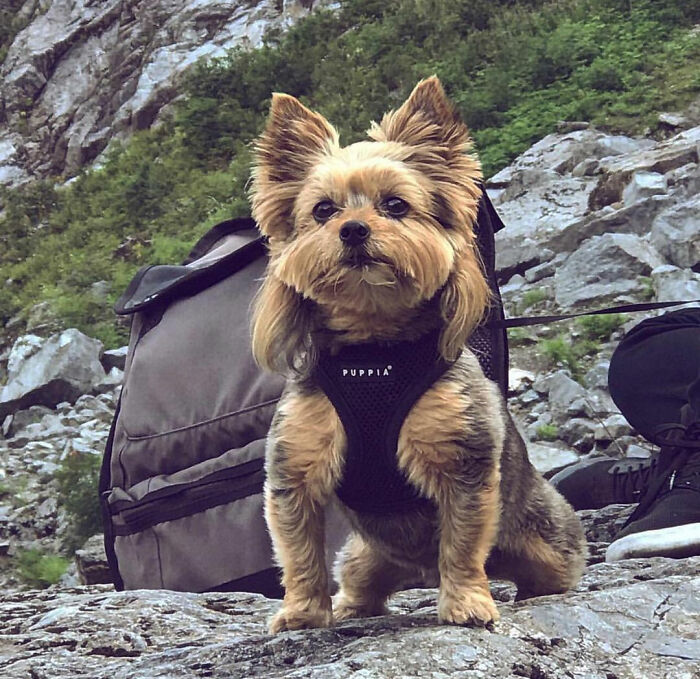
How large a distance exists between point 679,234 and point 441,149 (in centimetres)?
674

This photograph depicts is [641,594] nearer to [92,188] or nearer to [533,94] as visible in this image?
[533,94]

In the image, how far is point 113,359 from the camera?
12727 mm

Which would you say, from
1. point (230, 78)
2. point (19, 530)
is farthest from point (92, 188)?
point (19, 530)

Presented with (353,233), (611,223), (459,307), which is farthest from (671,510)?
(611,223)

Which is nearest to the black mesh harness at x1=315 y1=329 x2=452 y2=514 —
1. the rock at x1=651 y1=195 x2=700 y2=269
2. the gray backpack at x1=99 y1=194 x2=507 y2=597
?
the gray backpack at x1=99 y1=194 x2=507 y2=597

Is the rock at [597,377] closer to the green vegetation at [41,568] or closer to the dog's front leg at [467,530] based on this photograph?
the green vegetation at [41,568]

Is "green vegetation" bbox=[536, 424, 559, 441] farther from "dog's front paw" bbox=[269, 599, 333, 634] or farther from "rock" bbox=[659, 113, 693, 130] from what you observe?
"rock" bbox=[659, 113, 693, 130]

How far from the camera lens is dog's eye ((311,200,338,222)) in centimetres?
262

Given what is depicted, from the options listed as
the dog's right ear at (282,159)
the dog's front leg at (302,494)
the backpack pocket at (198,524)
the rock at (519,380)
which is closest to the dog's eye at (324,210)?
the dog's right ear at (282,159)

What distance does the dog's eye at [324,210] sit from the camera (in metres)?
2.62

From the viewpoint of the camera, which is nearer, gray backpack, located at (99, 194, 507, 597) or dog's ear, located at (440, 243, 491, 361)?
dog's ear, located at (440, 243, 491, 361)

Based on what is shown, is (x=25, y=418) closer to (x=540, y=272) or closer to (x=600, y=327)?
(x=540, y=272)

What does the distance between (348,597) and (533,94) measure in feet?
39.1

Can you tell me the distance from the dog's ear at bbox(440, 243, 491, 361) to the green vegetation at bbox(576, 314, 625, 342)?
6144 mm
